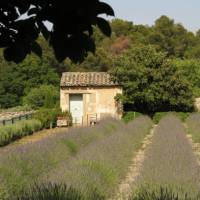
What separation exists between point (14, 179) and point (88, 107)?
76.3 feet

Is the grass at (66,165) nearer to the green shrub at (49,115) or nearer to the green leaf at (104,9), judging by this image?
the green leaf at (104,9)

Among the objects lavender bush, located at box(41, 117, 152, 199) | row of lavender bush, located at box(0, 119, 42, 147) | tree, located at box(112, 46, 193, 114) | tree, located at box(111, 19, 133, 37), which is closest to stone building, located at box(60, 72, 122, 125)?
tree, located at box(112, 46, 193, 114)

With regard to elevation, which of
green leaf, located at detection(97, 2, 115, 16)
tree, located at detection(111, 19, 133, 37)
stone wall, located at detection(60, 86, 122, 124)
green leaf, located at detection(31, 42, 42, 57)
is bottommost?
stone wall, located at detection(60, 86, 122, 124)

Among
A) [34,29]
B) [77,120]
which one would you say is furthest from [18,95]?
[34,29]

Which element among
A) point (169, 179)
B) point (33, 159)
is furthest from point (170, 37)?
point (169, 179)

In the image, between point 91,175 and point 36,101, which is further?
point 36,101

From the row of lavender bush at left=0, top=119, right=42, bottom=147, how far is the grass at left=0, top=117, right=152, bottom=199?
4518 mm

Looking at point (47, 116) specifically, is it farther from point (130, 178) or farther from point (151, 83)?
point (130, 178)

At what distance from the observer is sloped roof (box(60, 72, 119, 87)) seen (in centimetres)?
3272

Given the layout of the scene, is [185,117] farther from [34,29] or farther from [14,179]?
[34,29]

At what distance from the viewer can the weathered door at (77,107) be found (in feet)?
108

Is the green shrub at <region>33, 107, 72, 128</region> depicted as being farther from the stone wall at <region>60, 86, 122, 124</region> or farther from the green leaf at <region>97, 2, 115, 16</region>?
the green leaf at <region>97, 2, 115, 16</region>

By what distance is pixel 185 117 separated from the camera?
3153 cm

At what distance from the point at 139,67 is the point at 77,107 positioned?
13.2 ft
